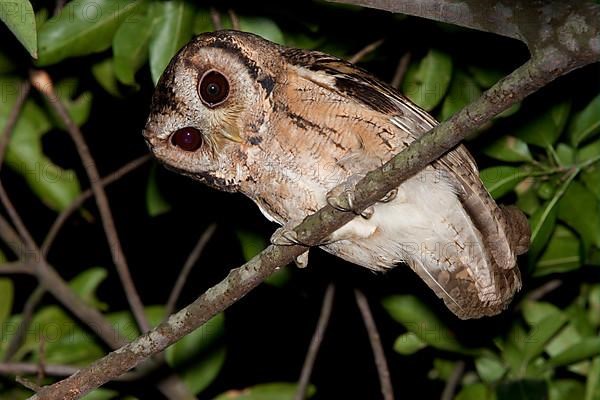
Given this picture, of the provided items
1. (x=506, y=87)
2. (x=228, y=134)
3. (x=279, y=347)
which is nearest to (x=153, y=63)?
(x=228, y=134)

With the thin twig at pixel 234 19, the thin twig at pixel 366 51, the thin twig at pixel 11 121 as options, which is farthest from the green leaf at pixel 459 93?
the thin twig at pixel 11 121

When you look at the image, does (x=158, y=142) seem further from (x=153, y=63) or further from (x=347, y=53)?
(x=347, y=53)

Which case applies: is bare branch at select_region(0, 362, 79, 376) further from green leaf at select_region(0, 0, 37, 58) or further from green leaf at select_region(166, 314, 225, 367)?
green leaf at select_region(0, 0, 37, 58)

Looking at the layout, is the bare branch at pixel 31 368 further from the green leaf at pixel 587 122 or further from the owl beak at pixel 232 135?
the green leaf at pixel 587 122

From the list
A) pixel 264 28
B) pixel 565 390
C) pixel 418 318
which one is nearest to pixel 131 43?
pixel 264 28

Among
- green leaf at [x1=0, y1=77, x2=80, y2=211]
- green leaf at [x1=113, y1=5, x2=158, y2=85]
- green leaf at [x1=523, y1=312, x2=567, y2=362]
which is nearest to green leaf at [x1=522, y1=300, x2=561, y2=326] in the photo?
green leaf at [x1=523, y1=312, x2=567, y2=362]

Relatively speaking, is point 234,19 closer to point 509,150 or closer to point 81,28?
point 81,28
